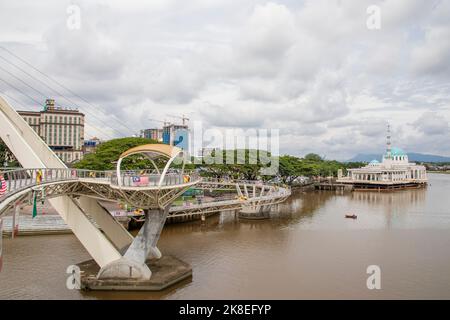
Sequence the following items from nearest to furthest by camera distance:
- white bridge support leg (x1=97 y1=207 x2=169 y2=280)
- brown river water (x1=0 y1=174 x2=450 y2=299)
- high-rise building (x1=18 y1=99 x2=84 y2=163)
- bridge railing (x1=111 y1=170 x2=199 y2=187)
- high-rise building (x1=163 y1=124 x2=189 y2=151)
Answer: bridge railing (x1=111 y1=170 x2=199 y2=187) → brown river water (x1=0 y1=174 x2=450 y2=299) → white bridge support leg (x1=97 y1=207 x2=169 y2=280) → high-rise building (x1=163 y1=124 x2=189 y2=151) → high-rise building (x1=18 y1=99 x2=84 y2=163)

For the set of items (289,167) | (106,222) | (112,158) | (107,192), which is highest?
(112,158)

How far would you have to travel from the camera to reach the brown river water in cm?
2027

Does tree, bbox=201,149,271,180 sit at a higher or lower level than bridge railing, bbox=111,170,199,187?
higher

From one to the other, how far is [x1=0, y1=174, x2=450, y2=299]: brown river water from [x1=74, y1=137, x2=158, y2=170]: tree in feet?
48.6

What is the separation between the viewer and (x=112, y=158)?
158 feet

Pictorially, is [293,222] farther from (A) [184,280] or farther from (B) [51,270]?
(B) [51,270]

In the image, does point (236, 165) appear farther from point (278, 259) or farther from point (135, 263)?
point (135, 263)

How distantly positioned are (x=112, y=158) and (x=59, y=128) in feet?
281

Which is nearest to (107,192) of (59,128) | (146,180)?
(146,180)

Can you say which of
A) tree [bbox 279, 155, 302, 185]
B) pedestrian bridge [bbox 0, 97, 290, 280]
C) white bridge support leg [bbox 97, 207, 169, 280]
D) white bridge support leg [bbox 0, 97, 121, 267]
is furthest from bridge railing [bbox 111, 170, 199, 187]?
tree [bbox 279, 155, 302, 185]

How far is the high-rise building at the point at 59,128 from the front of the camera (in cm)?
11981

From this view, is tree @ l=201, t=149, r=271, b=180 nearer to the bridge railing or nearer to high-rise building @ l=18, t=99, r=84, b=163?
the bridge railing
